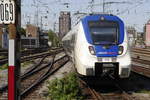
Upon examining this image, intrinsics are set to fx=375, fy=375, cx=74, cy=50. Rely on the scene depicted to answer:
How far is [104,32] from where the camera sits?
12.8 metres

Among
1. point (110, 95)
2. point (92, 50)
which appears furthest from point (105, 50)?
point (110, 95)

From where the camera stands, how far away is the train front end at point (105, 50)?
12.2 meters

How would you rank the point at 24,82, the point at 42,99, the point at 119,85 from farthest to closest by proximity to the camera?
the point at 24,82
the point at 119,85
the point at 42,99

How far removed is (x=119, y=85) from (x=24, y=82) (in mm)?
4003

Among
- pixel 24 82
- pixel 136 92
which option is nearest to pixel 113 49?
pixel 136 92

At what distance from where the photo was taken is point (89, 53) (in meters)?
12.4

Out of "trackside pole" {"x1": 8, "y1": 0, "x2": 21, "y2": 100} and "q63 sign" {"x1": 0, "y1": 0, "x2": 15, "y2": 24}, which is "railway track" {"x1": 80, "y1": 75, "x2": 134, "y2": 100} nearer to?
"trackside pole" {"x1": 8, "y1": 0, "x2": 21, "y2": 100}

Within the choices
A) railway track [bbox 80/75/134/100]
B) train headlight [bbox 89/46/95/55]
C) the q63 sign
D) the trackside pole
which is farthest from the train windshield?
the q63 sign

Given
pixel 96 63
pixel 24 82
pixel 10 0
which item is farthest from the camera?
pixel 24 82

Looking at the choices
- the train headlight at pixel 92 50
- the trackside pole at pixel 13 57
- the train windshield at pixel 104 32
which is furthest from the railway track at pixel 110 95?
the trackside pole at pixel 13 57

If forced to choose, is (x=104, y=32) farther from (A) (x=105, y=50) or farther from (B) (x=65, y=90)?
(B) (x=65, y=90)

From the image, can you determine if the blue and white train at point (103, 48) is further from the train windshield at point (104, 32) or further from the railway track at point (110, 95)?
the railway track at point (110, 95)

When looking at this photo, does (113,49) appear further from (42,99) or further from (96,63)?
(42,99)

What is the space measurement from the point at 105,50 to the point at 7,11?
6.33 metres
